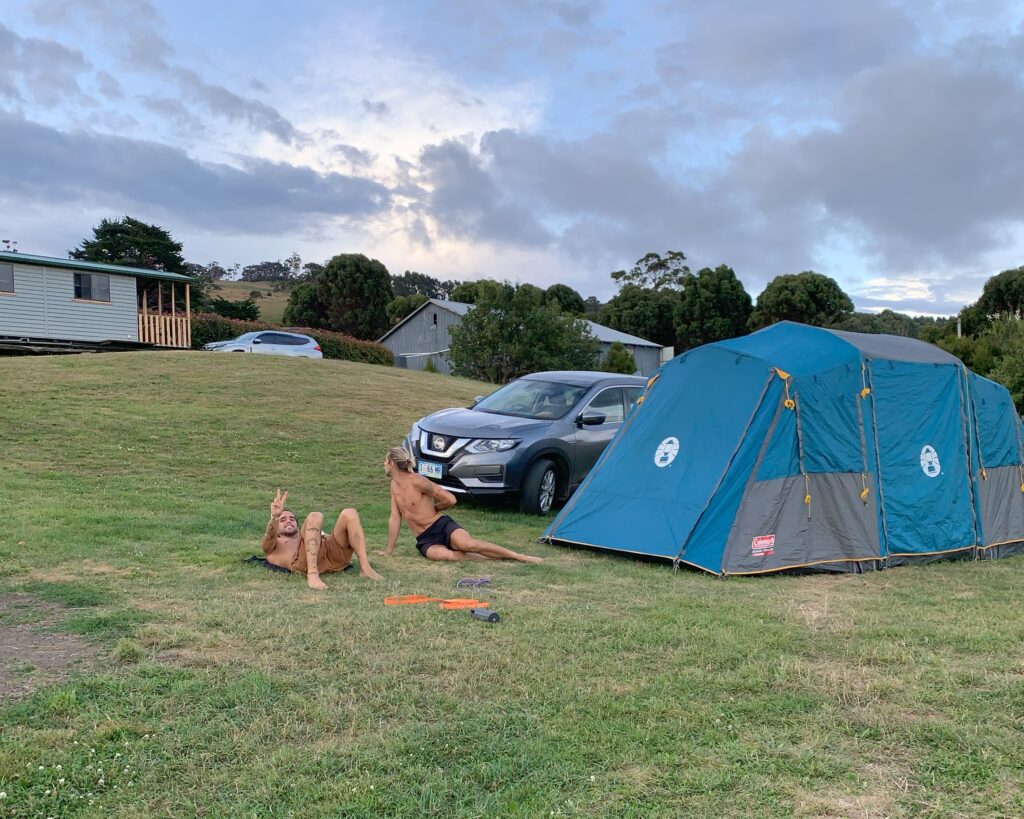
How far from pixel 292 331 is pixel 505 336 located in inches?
355

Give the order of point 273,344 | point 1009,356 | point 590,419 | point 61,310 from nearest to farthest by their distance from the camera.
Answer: point 590,419 → point 61,310 → point 273,344 → point 1009,356

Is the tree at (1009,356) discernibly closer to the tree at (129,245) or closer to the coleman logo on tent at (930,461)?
the coleman logo on tent at (930,461)

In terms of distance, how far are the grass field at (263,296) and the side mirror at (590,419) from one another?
60.3 metres

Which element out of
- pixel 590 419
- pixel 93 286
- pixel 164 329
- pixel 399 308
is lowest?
pixel 590 419

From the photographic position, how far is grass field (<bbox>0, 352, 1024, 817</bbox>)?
3266 mm

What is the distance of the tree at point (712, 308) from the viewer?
203 feet

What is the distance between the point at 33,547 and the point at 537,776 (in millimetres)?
5538

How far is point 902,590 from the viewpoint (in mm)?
7188

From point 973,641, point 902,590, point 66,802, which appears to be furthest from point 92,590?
point 902,590

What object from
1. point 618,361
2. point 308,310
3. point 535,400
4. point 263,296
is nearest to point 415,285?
point 263,296

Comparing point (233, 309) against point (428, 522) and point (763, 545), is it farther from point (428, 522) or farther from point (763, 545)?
point (763, 545)

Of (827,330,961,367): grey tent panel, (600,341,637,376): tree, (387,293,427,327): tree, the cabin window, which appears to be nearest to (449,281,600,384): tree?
(600,341,637,376): tree

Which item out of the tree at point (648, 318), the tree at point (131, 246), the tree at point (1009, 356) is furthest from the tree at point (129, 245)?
the tree at point (1009, 356)

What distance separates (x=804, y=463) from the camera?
8117mm
